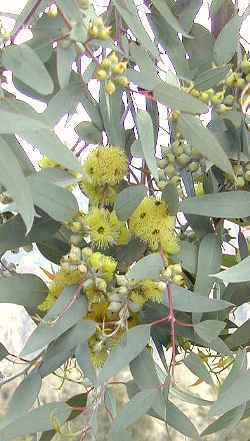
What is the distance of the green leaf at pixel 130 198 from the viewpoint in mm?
596

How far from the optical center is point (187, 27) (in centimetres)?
76

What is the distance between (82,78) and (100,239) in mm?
131

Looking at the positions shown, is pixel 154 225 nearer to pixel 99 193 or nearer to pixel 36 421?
pixel 99 193

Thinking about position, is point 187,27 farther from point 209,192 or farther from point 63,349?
point 63,349

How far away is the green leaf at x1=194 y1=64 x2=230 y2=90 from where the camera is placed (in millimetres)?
680

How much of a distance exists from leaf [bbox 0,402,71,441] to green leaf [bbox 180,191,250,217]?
0.58 feet

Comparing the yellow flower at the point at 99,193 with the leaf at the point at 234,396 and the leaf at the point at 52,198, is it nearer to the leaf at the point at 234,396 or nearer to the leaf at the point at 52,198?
the leaf at the point at 52,198

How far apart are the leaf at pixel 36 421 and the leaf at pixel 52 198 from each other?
15 centimetres

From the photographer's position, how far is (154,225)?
2.02ft

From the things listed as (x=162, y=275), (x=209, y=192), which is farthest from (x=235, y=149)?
(x=162, y=275)

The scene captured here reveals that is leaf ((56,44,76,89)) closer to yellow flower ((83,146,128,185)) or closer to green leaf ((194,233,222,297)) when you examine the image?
yellow flower ((83,146,128,185))

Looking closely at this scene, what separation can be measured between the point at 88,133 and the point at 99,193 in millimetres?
86

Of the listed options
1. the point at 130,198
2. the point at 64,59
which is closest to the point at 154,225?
the point at 130,198

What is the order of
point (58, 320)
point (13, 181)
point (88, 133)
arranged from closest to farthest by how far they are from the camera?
1. point (13, 181)
2. point (58, 320)
3. point (88, 133)
